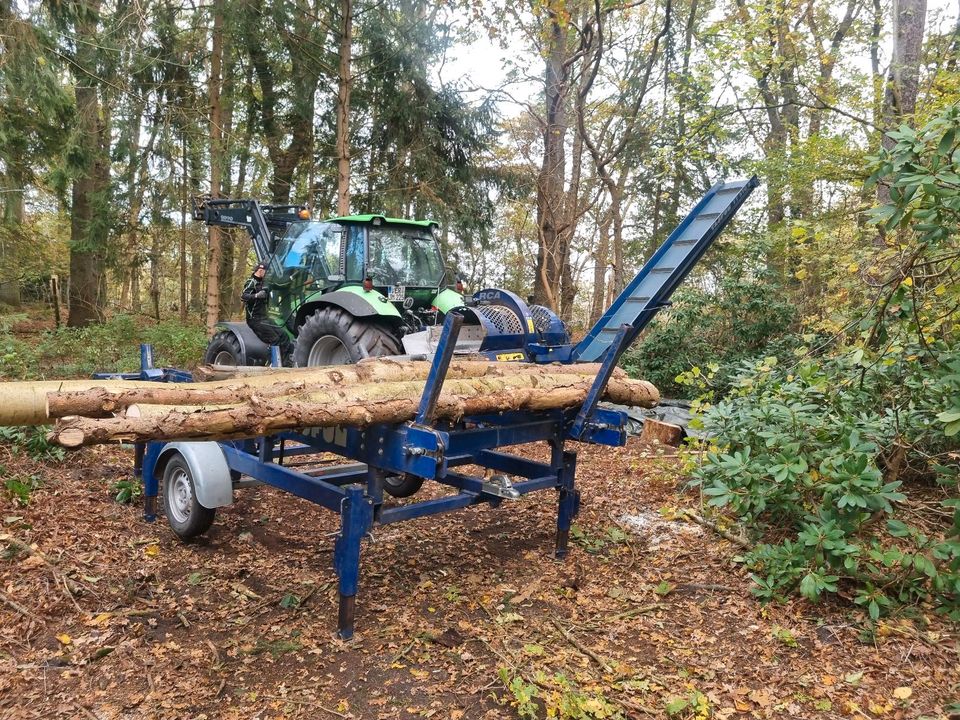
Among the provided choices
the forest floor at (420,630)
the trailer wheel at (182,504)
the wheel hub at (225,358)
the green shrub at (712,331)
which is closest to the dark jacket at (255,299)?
the wheel hub at (225,358)

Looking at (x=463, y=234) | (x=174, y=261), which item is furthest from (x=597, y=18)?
(x=174, y=261)

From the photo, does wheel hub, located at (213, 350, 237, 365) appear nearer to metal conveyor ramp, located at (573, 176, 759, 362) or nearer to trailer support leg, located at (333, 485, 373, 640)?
trailer support leg, located at (333, 485, 373, 640)

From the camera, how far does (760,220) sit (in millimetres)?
16656

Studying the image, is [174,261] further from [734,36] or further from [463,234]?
[734,36]

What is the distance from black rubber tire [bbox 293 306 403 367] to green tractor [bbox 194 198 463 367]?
0.01 metres

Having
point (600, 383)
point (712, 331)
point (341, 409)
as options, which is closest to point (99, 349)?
point (341, 409)

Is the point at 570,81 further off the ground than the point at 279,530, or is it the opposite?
the point at 570,81

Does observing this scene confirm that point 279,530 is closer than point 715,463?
No

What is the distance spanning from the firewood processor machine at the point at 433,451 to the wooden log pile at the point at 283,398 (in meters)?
0.22

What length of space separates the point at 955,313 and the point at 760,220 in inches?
520

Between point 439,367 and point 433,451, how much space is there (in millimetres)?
441

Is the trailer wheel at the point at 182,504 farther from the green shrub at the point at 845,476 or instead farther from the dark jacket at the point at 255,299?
the dark jacket at the point at 255,299

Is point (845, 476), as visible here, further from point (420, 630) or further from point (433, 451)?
point (420, 630)

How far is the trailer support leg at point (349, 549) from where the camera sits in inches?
138
